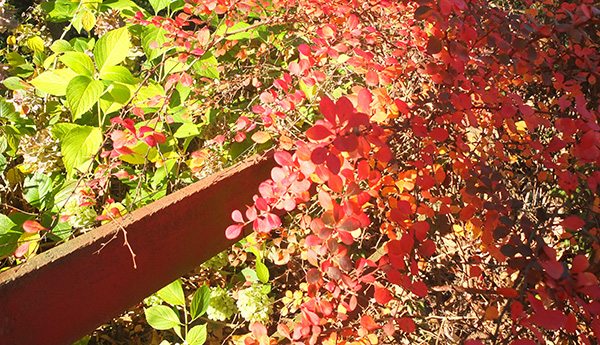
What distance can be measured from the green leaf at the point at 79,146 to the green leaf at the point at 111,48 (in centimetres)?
21

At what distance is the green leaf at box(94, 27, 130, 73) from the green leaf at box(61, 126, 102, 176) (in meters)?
0.21

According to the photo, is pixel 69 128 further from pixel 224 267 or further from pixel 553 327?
pixel 553 327

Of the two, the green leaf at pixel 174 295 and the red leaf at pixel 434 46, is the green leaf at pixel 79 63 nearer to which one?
the green leaf at pixel 174 295

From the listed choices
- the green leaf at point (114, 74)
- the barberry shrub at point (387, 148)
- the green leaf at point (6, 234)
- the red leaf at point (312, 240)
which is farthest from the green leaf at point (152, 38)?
the red leaf at point (312, 240)

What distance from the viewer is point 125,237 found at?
0.86 metres

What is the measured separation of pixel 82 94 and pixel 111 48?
23 cm

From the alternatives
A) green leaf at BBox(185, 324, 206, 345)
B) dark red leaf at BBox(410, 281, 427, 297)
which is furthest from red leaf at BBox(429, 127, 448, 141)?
green leaf at BBox(185, 324, 206, 345)

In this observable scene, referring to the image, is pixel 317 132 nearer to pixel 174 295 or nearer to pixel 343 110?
pixel 343 110

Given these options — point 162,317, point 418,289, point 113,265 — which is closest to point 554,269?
point 418,289

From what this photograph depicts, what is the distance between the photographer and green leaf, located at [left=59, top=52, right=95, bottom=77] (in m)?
1.39

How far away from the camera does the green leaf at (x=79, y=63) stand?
1.39 metres

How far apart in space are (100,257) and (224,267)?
1.06m

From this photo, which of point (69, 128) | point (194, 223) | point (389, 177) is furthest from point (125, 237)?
point (69, 128)

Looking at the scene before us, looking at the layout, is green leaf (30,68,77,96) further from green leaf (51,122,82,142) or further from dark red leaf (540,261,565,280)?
dark red leaf (540,261,565,280)
